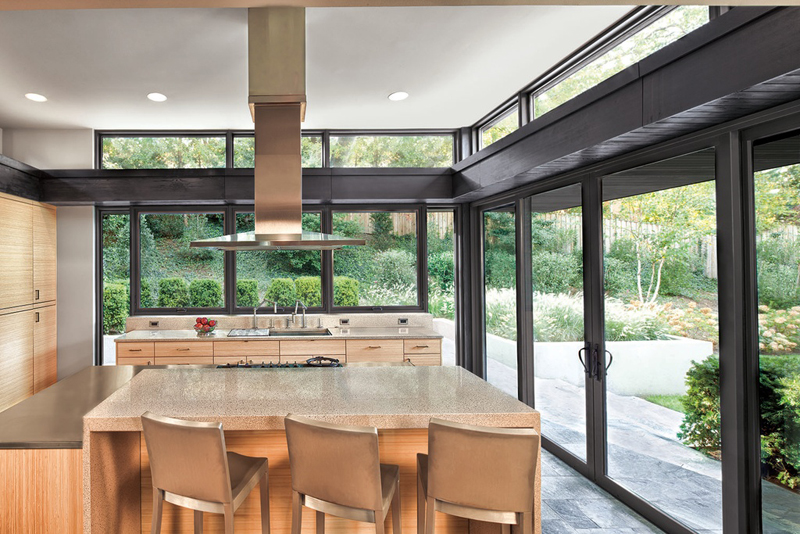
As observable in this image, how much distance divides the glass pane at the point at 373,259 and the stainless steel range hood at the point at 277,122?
7.88ft

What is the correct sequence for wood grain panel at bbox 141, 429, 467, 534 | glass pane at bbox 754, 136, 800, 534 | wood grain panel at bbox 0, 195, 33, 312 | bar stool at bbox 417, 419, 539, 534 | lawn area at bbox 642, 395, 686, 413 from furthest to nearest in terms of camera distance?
wood grain panel at bbox 0, 195, 33, 312 → lawn area at bbox 642, 395, 686, 413 → wood grain panel at bbox 141, 429, 467, 534 → glass pane at bbox 754, 136, 800, 534 → bar stool at bbox 417, 419, 539, 534

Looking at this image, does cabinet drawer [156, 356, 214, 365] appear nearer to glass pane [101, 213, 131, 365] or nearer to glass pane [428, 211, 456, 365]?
glass pane [101, 213, 131, 365]

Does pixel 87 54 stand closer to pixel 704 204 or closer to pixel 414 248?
pixel 414 248

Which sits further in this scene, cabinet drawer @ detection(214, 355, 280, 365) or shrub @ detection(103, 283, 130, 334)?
shrub @ detection(103, 283, 130, 334)

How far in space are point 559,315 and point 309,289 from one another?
105 inches

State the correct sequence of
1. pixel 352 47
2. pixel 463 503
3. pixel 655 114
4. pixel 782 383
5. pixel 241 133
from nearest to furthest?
pixel 463 503
pixel 782 383
pixel 655 114
pixel 352 47
pixel 241 133

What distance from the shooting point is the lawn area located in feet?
8.10

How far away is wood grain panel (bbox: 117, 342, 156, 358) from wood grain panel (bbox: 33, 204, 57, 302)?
103cm

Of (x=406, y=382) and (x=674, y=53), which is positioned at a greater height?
(x=674, y=53)

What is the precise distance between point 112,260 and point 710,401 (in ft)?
17.7

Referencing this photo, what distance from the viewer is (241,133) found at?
16.0ft

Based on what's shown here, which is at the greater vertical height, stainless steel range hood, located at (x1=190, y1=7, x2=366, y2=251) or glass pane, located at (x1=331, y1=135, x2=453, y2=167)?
glass pane, located at (x1=331, y1=135, x2=453, y2=167)

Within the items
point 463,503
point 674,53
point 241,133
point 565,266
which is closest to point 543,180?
point 565,266

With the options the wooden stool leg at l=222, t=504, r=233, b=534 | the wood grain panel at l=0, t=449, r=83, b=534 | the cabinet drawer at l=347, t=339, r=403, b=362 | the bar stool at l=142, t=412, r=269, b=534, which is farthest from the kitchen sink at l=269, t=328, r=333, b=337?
the wooden stool leg at l=222, t=504, r=233, b=534
